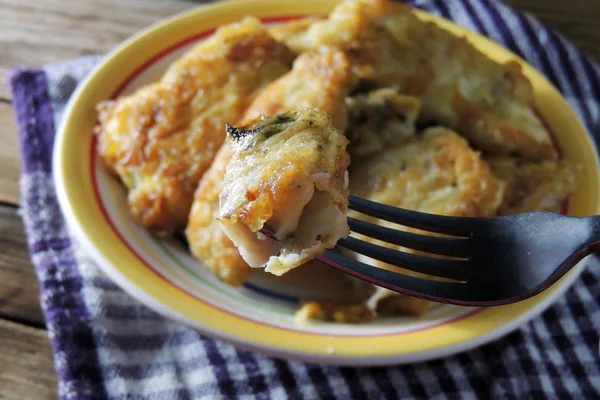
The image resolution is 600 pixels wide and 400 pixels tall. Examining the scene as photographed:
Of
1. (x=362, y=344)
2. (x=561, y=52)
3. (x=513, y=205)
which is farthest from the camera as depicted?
(x=561, y=52)

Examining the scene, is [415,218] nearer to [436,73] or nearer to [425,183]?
[425,183]

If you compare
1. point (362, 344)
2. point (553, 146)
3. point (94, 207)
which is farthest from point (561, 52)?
point (94, 207)

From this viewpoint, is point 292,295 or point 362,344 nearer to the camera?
point 362,344

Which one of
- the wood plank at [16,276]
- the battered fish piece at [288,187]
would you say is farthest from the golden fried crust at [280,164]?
the wood plank at [16,276]

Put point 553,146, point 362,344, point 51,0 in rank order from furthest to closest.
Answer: point 51,0
point 553,146
point 362,344

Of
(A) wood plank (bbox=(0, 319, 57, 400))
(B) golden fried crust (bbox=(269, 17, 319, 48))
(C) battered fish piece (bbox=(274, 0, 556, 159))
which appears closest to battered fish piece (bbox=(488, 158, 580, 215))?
(C) battered fish piece (bbox=(274, 0, 556, 159))

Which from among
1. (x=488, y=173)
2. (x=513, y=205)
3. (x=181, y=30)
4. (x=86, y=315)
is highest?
(x=181, y=30)

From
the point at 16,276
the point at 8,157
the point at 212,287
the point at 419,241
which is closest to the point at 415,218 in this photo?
the point at 419,241

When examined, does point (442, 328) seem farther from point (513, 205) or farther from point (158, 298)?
point (158, 298)

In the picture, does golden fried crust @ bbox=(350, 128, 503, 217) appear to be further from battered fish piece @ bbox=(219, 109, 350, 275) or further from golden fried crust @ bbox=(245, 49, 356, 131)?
battered fish piece @ bbox=(219, 109, 350, 275)
